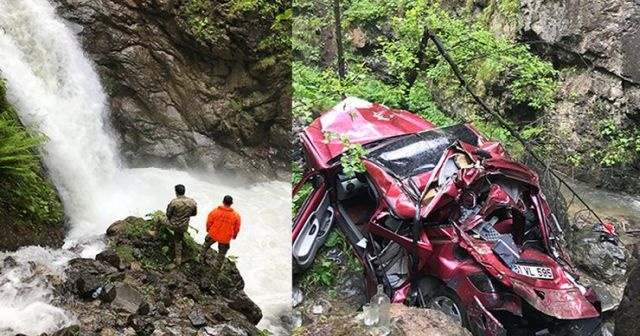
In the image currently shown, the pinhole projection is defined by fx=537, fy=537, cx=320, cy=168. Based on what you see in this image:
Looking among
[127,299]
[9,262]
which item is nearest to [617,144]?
[127,299]

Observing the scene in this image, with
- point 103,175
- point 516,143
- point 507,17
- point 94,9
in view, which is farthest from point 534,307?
point 94,9

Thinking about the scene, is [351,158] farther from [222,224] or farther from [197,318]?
[222,224]

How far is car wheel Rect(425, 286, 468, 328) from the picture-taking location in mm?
2060

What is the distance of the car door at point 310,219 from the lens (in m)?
2.40

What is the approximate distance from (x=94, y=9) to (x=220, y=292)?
6.63m

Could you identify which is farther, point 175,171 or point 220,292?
point 175,171

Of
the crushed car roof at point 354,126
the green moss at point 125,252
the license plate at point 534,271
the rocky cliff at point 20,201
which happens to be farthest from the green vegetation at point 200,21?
the license plate at point 534,271

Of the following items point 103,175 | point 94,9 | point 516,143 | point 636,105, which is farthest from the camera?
point 94,9

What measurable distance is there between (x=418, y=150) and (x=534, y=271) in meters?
0.71

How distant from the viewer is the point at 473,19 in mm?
2709

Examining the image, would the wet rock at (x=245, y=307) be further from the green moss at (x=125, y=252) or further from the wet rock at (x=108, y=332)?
the wet rock at (x=108, y=332)

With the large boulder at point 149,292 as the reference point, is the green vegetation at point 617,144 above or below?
above

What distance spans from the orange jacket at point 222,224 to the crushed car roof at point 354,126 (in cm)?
310

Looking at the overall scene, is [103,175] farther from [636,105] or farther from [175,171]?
[636,105]
